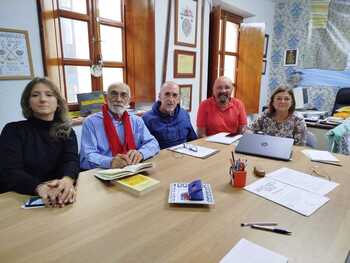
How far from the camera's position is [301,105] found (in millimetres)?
4031

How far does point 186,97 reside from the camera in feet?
11.2

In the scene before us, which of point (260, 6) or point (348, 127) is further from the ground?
point (260, 6)

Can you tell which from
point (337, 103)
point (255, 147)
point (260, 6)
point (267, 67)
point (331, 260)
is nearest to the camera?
point (331, 260)

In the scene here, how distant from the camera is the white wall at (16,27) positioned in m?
1.84

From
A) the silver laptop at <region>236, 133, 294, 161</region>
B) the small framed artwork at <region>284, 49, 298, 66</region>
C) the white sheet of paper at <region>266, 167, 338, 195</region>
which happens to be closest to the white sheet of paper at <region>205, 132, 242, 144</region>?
the silver laptop at <region>236, 133, 294, 161</region>

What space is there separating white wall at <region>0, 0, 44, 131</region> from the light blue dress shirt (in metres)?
0.68

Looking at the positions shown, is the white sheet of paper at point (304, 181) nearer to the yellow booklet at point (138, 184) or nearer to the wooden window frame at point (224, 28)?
the yellow booklet at point (138, 184)

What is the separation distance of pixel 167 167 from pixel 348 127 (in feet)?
6.10

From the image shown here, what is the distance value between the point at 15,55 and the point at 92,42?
2.69 feet

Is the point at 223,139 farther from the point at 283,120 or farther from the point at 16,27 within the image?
the point at 16,27

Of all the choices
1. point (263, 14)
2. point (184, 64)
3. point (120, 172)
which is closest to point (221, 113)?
point (184, 64)

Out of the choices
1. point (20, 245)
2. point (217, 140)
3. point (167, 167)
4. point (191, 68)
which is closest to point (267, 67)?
point (191, 68)

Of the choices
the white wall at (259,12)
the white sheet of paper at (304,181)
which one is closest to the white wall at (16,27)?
the white sheet of paper at (304,181)

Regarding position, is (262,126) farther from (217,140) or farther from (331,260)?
(331,260)
